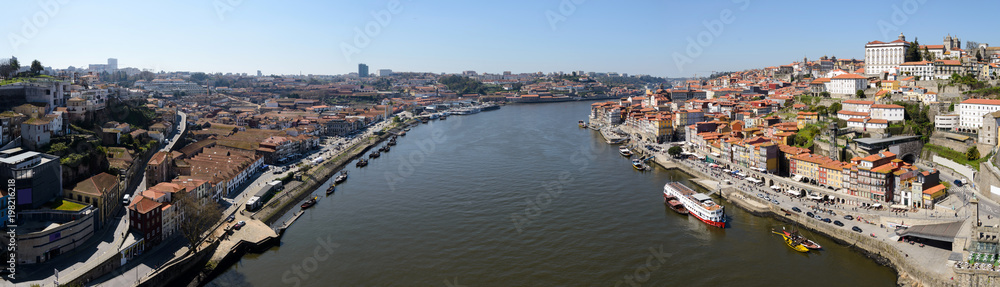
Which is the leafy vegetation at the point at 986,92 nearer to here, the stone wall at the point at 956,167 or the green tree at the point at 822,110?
the stone wall at the point at 956,167

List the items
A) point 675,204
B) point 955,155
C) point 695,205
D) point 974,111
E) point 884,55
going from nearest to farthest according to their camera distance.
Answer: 1. point 695,205
2. point 675,204
3. point 955,155
4. point 974,111
5. point 884,55

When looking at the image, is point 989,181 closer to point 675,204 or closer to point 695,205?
point 695,205

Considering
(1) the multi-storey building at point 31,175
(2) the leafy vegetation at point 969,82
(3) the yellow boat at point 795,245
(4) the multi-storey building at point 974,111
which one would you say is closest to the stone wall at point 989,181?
(4) the multi-storey building at point 974,111

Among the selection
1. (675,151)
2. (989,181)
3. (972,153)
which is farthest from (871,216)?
A: (675,151)

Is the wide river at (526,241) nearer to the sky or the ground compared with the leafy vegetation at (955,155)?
nearer to the ground

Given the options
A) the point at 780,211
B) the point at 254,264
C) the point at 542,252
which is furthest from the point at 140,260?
the point at 780,211
